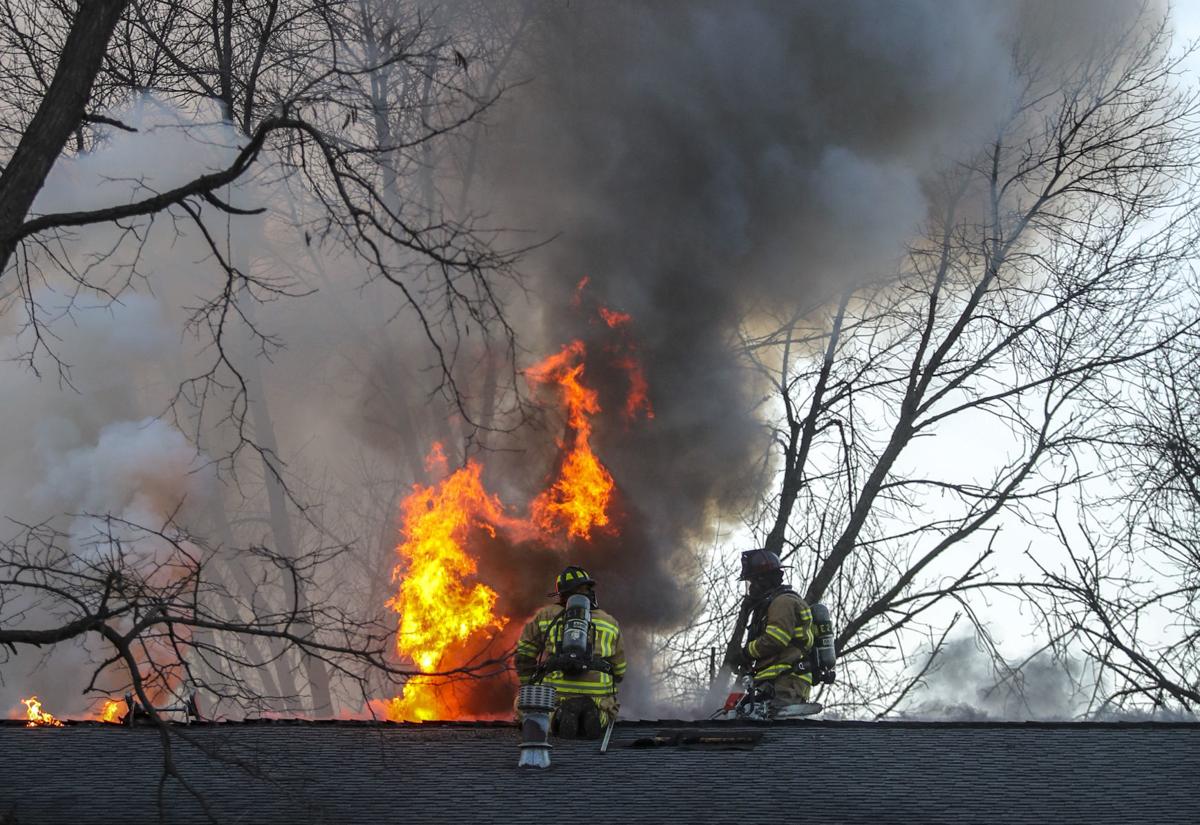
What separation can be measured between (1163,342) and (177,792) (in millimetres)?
14530

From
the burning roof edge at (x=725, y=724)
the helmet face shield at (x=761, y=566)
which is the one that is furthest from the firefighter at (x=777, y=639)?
the burning roof edge at (x=725, y=724)

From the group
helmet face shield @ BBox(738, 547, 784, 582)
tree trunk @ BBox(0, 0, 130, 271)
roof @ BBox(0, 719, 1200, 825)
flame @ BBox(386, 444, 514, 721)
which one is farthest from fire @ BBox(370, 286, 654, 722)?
tree trunk @ BBox(0, 0, 130, 271)

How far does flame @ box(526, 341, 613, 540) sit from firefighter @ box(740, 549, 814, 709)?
5332 millimetres

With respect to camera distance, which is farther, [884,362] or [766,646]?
[884,362]

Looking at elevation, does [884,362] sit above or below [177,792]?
above

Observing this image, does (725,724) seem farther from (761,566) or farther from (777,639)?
(761,566)

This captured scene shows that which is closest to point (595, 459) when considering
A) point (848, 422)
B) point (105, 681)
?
point (848, 422)

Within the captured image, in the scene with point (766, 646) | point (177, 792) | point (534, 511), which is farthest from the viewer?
point (534, 511)

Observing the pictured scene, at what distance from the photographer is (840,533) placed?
19.0m

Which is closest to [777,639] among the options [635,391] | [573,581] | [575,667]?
[573,581]

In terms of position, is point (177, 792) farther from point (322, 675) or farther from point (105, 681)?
point (322, 675)

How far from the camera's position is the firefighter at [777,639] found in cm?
993

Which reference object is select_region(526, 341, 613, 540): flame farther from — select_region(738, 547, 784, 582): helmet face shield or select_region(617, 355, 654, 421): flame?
select_region(738, 547, 784, 582): helmet face shield

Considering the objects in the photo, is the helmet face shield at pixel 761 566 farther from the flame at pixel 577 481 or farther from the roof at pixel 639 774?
the flame at pixel 577 481
